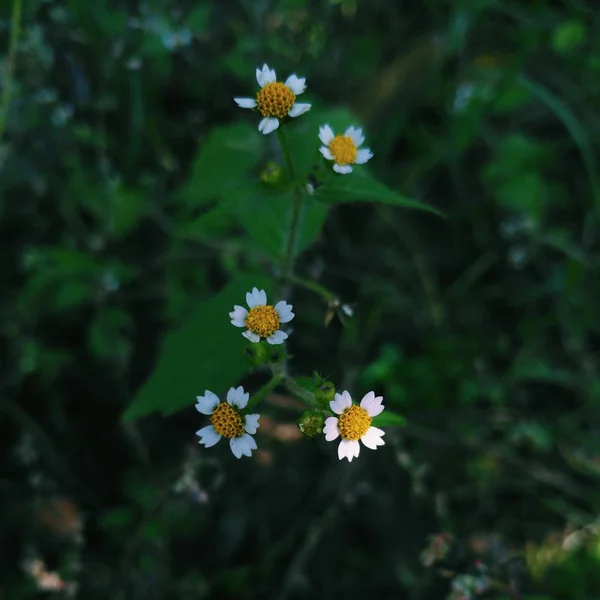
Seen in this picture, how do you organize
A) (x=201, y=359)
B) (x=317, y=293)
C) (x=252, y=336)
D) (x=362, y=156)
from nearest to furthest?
(x=252, y=336)
(x=362, y=156)
(x=201, y=359)
(x=317, y=293)

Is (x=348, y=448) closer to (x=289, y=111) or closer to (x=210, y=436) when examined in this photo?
(x=210, y=436)

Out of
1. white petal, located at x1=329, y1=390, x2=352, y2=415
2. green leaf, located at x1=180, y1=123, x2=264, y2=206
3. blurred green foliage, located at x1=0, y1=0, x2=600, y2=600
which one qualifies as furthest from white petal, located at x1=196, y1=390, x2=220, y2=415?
green leaf, located at x1=180, y1=123, x2=264, y2=206

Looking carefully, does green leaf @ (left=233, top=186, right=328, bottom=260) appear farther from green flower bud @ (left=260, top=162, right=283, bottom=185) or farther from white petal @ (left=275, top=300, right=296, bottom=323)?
white petal @ (left=275, top=300, right=296, bottom=323)

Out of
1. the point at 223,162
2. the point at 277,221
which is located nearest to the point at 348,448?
the point at 277,221

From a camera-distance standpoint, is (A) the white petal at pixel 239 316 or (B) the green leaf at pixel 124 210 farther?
(B) the green leaf at pixel 124 210

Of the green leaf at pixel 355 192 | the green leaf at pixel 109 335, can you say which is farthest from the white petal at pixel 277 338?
the green leaf at pixel 109 335

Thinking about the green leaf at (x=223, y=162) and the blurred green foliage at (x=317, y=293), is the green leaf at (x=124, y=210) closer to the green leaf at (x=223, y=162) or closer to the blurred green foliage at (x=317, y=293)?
the blurred green foliage at (x=317, y=293)

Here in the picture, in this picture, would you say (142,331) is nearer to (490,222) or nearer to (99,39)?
(99,39)
